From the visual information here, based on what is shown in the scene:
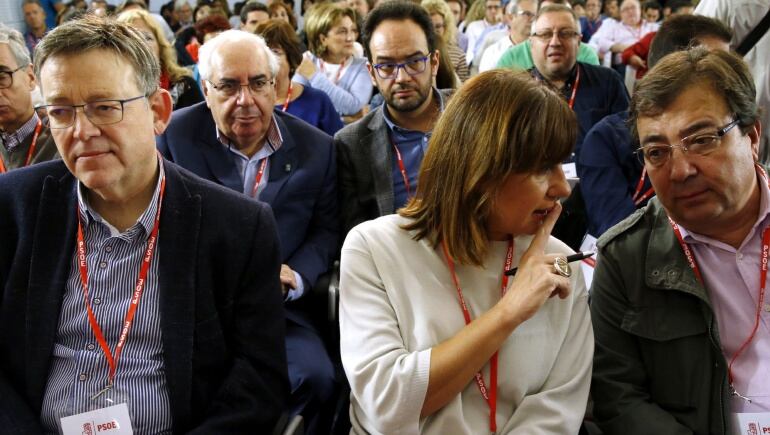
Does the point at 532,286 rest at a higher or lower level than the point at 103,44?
lower

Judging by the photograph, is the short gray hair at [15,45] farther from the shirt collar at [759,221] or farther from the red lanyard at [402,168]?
the shirt collar at [759,221]

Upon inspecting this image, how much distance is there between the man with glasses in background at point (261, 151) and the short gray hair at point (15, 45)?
2.15ft

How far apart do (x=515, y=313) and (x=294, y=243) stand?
4.46 feet

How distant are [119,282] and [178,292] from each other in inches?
6.0

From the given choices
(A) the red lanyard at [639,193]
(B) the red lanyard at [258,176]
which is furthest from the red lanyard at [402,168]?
(A) the red lanyard at [639,193]

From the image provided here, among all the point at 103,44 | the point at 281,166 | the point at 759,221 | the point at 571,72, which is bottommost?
the point at 281,166

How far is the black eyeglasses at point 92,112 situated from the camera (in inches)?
65.0

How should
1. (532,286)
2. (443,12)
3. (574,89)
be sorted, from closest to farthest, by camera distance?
(532,286) < (574,89) < (443,12)

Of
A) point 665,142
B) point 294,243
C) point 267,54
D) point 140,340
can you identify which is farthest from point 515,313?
point 267,54

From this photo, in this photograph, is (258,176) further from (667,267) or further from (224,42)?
(667,267)

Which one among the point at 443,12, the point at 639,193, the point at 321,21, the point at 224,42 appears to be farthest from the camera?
the point at 443,12

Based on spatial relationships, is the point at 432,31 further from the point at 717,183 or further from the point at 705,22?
the point at 717,183

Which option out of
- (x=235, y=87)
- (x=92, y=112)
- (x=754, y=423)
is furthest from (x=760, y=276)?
(x=235, y=87)

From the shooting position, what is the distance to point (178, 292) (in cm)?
166
